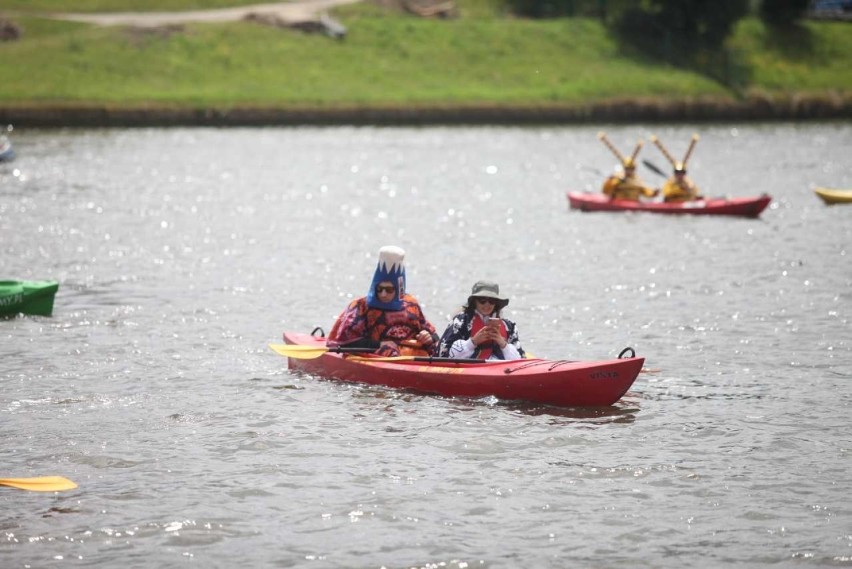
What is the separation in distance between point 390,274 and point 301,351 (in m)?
1.73

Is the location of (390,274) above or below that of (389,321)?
above

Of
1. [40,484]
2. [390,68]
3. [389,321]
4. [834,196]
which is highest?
[389,321]

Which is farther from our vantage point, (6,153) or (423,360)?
(6,153)

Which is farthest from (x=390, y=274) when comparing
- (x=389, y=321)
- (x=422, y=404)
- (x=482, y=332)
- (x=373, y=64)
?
(x=373, y=64)

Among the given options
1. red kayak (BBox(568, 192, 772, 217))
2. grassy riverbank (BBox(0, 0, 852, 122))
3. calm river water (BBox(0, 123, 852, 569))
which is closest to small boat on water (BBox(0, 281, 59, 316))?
calm river water (BBox(0, 123, 852, 569))

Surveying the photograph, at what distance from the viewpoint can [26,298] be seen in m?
22.6

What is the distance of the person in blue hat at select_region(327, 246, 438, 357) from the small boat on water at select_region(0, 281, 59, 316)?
21.2 ft

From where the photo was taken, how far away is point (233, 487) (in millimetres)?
14016

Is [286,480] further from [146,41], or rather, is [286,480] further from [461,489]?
[146,41]

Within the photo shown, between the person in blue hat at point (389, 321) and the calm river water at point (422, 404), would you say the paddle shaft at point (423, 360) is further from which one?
the calm river water at point (422, 404)

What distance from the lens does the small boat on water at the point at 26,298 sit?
2256 cm

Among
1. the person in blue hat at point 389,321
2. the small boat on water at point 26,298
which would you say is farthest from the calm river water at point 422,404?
the person in blue hat at point 389,321

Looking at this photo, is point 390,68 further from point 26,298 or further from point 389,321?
point 389,321

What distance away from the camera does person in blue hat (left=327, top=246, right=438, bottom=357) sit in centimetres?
1791
